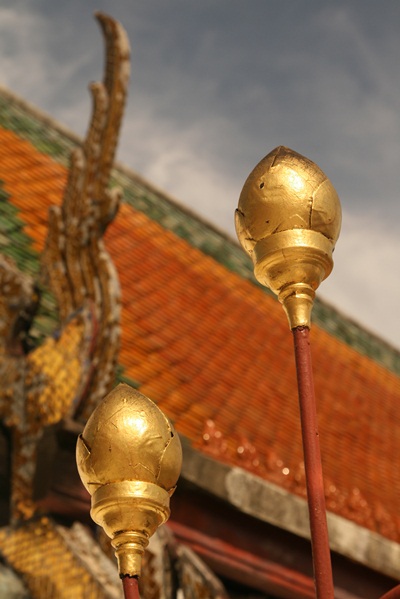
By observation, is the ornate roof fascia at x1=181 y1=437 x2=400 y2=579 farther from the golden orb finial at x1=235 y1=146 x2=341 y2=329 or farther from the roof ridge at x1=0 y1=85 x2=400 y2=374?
the roof ridge at x1=0 y1=85 x2=400 y2=374

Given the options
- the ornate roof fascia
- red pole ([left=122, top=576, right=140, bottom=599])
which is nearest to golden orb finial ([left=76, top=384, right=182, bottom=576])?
red pole ([left=122, top=576, right=140, bottom=599])

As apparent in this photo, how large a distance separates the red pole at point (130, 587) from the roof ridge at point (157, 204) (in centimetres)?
630

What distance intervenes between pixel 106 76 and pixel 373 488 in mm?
2710

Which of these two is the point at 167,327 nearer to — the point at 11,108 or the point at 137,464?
the point at 11,108

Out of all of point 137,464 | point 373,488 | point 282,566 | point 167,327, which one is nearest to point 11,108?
A: point 167,327

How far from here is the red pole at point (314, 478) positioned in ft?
6.62

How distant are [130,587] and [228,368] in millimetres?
4370

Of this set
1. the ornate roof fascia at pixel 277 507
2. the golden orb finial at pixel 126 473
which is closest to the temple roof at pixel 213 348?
the ornate roof fascia at pixel 277 507

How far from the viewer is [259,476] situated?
5.11 metres

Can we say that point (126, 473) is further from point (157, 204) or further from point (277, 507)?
point (157, 204)

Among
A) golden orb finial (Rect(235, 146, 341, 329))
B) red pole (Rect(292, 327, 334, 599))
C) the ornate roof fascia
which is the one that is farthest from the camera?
the ornate roof fascia

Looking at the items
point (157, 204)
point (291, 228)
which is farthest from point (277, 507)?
point (157, 204)

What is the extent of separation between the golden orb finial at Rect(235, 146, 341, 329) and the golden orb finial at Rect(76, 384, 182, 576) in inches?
15.8

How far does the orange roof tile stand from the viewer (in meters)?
5.53
